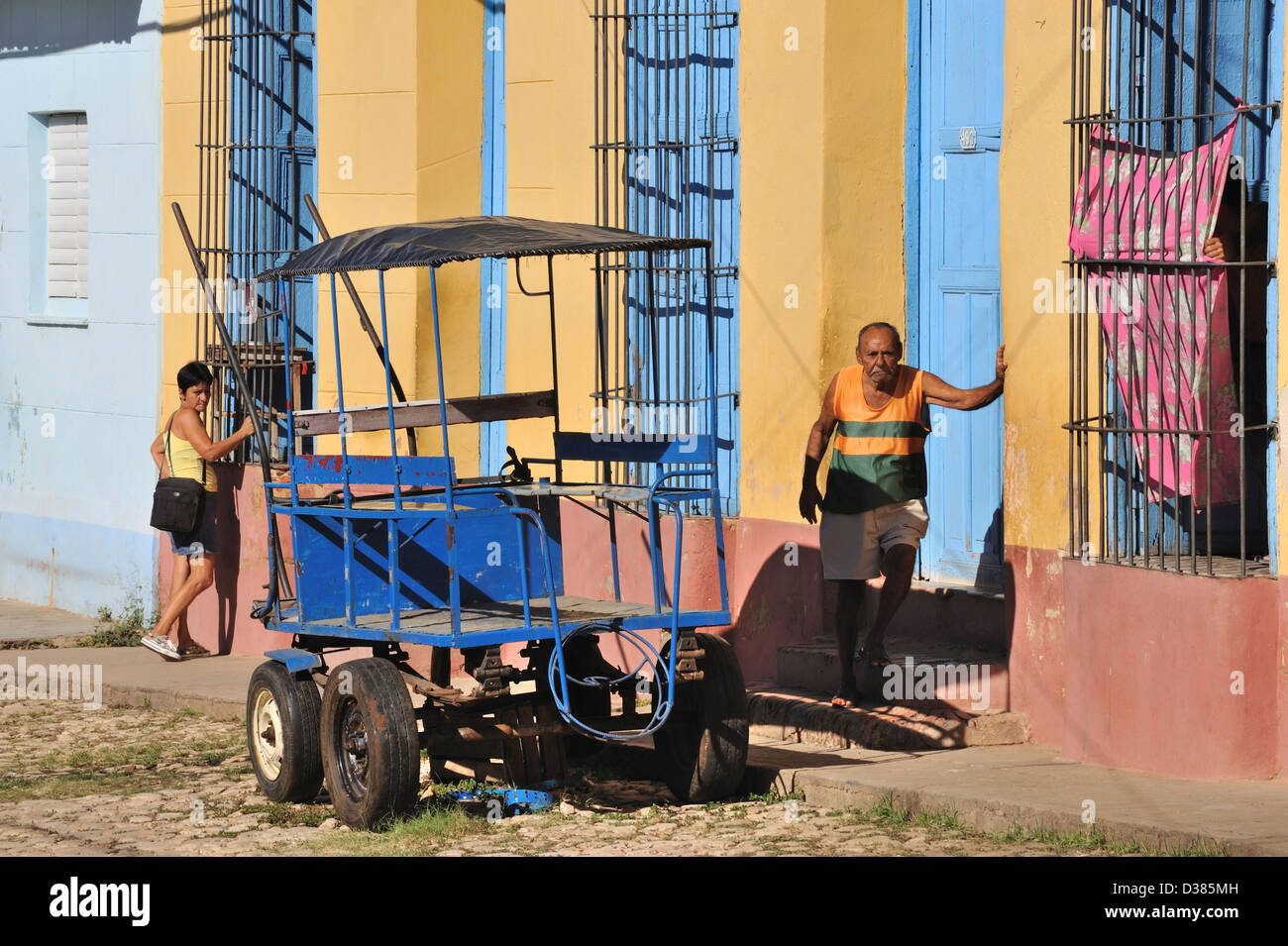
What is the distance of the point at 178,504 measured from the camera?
Result: 37.2ft

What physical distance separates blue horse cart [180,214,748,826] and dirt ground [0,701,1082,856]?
159 mm

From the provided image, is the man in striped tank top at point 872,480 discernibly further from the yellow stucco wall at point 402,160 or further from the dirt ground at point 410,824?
the yellow stucco wall at point 402,160

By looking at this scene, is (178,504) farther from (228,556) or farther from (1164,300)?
(1164,300)

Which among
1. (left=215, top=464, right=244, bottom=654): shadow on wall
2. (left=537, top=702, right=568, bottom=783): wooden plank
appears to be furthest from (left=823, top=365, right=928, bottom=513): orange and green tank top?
(left=215, top=464, right=244, bottom=654): shadow on wall

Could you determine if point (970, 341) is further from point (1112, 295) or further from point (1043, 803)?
point (1043, 803)

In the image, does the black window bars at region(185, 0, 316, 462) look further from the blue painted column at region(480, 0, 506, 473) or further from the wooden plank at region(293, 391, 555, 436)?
the wooden plank at region(293, 391, 555, 436)

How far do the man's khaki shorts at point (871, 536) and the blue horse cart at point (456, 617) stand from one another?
3.74ft

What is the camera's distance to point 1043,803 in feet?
22.4

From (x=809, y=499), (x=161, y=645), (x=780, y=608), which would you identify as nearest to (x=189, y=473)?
(x=161, y=645)

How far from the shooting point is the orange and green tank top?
8.46 meters

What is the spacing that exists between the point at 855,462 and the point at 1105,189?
1636 millimetres

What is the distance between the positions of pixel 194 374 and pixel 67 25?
12.4ft

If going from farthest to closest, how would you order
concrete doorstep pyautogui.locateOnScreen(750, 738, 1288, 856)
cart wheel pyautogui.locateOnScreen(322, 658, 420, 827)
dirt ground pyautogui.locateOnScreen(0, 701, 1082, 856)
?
cart wheel pyautogui.locateOnScreen(322, 658, 420, 827) < dirt ground pyautogui.locateOnScreen(0, 701, 1082, 856) < concrete doorstep pyautogui.locateOnScreen(750, 738, 1288, 856)
